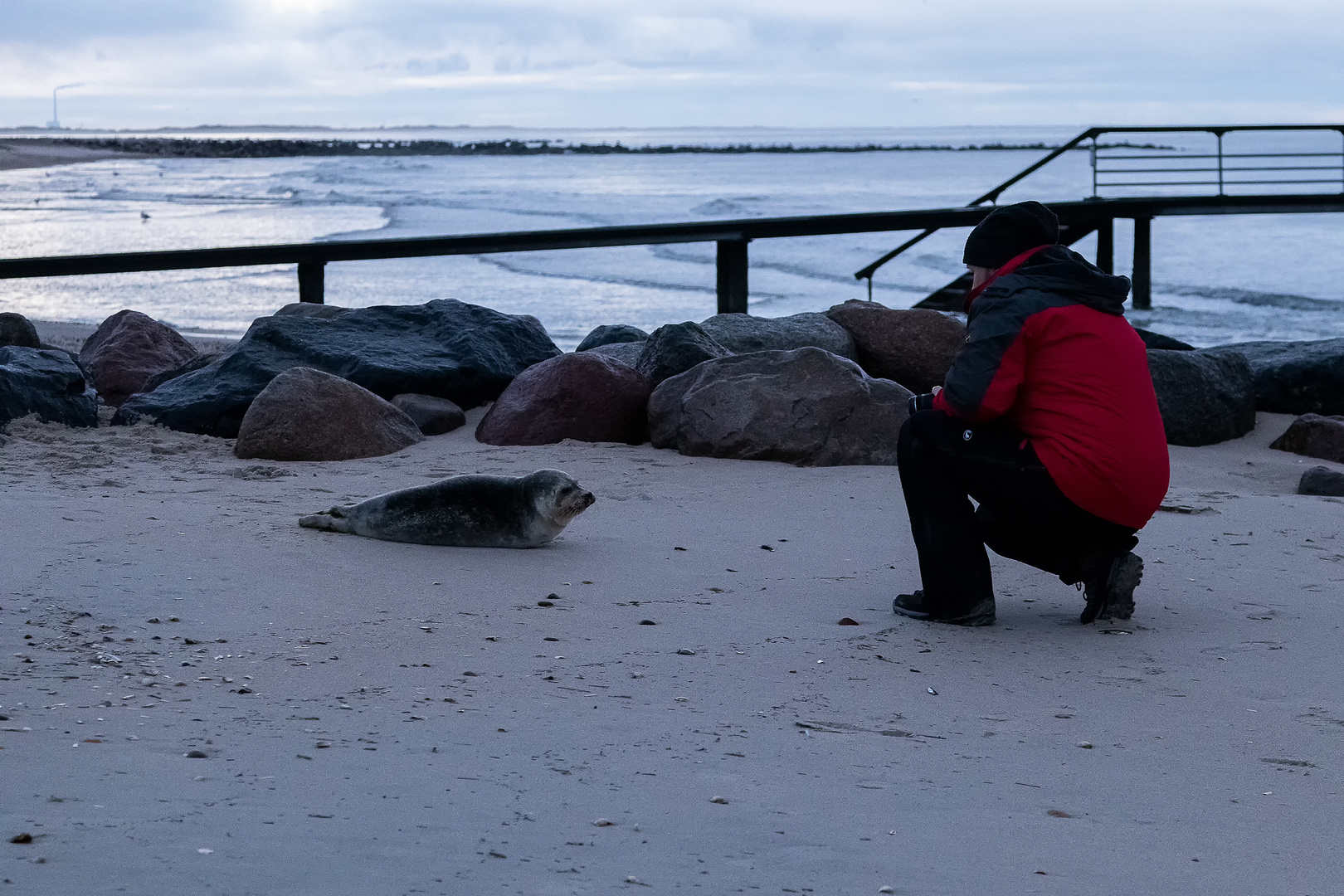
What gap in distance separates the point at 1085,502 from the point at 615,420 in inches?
127

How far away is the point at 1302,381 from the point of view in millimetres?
7746

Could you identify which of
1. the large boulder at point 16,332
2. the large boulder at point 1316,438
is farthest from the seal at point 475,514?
the large boulder at point 16,332

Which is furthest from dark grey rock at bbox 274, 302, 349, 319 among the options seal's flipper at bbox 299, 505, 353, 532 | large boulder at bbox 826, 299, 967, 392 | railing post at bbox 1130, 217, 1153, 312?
railing post at bbox 1130, 217, 1153, 312

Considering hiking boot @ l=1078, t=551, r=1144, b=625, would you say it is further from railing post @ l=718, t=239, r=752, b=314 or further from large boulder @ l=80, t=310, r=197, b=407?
railing post @ l=718, t=239, r=752, b=314

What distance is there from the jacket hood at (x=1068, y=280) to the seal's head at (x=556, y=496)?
1.54 meters

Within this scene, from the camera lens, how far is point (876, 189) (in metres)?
49.2

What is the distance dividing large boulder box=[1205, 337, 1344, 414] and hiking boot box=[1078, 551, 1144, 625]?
14.5 feet

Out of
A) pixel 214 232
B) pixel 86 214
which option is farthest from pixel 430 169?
pixel 214 232

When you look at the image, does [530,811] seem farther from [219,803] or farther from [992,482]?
[992,482]

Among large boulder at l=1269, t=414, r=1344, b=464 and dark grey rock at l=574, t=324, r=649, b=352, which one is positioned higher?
dark grey rock at l=574, t=324, r=649, b=352

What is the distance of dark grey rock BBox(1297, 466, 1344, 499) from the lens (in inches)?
225

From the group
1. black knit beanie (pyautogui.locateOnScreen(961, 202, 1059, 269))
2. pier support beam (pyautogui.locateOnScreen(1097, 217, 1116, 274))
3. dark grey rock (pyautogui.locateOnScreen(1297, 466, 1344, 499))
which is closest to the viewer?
black knit beanie (pyautogui.locateOnScreen(961, 202, 1059, 269))

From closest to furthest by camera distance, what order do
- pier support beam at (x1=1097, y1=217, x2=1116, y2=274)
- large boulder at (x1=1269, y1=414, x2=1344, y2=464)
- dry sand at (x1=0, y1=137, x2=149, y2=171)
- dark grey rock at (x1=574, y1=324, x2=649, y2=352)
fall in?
large boulder at (x1=1269, y1=414, x2=1344, y2=464) < dark grey rock at (x1=574, y1=324, x2=649, y2=352) < pier support beam at (x1=1097, y1=217, x2=1116, y2=274) < dry sand at (x1=0, y1=137, x2=149, y2=171)

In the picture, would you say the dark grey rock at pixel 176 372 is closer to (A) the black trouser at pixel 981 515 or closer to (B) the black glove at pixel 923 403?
(B) the black glove at pixel 923 403
